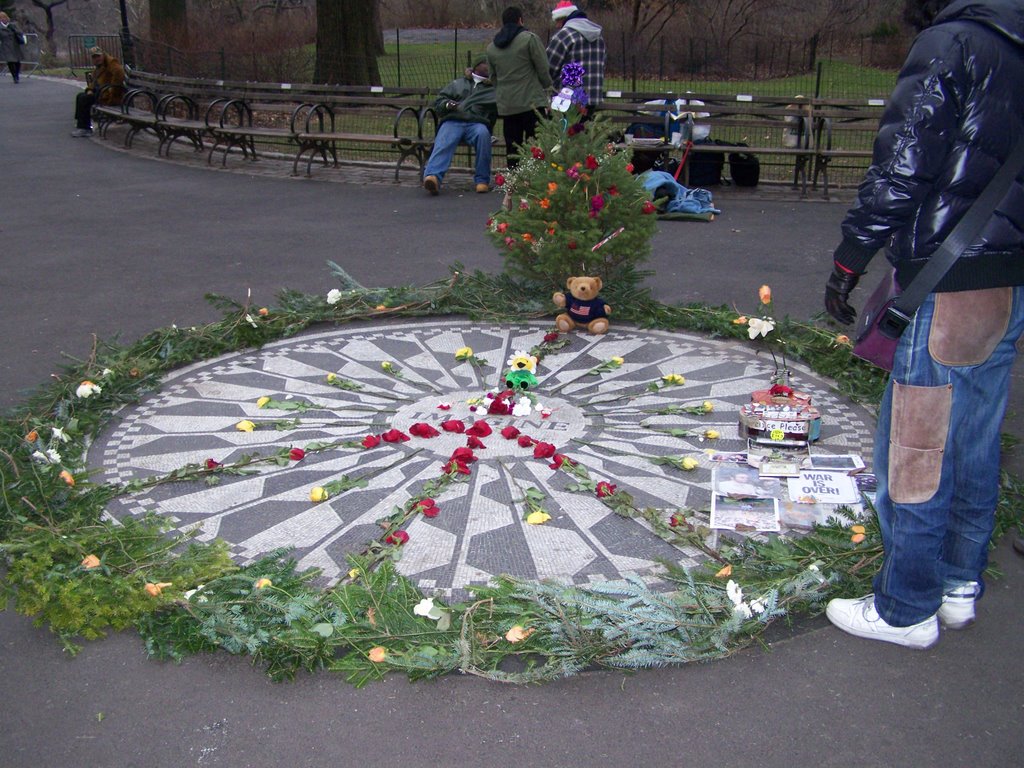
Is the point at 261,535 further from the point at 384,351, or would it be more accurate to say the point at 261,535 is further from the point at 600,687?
the point at 384,351

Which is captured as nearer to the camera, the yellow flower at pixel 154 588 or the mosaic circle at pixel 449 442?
the yellow flower at pixel 154 588

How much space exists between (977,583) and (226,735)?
2472 mm

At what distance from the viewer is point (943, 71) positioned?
277 cm

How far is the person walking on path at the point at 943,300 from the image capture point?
9.16ft

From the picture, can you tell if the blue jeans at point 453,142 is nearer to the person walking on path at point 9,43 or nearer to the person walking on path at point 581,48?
the person walking on path at point 581,48

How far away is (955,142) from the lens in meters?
2.86

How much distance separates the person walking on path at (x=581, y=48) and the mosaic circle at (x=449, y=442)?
5.27 metres

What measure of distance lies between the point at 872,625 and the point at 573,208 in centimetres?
369

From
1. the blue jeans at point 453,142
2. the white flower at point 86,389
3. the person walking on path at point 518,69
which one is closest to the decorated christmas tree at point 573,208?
the white flower at point 86,389

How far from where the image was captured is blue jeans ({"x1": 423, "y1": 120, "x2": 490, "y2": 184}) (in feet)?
37.5

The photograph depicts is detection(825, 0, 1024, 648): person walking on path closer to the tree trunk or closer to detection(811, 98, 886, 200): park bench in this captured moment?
detection(811, 98, 886, 200): park bench

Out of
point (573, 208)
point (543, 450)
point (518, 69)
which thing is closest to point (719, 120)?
point (518, 69)

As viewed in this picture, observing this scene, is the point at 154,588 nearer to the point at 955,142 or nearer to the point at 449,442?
the point at 449,442

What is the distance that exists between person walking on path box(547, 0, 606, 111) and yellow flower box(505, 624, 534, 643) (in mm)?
8465
